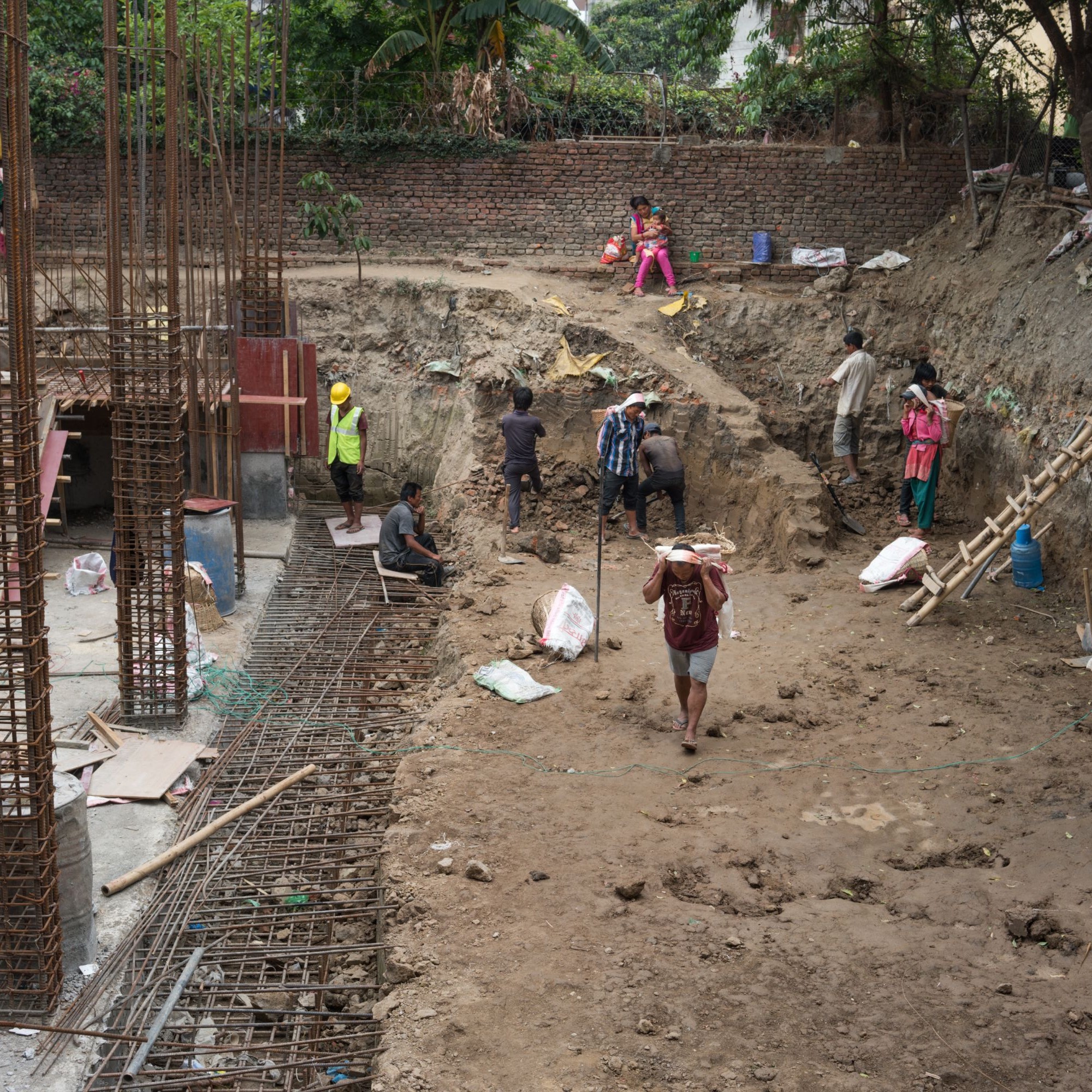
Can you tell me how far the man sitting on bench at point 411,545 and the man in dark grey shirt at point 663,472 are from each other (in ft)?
7.32

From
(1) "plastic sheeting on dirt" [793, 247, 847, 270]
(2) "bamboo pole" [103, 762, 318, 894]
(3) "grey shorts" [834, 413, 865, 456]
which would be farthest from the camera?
(1) "plastic sheeting on dirt" [793, 247, 847, 270]

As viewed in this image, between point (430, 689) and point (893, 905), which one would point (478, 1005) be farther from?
point (430, 689)

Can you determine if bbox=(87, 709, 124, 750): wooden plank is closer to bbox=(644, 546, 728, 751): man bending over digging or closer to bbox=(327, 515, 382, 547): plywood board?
bbox=(644, 546, 728, 751): man bending over digging

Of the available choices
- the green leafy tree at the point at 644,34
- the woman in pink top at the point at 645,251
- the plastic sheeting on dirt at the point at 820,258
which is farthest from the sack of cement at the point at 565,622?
the green leafy tree at the point at 644,34

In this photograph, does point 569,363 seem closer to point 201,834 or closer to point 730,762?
point 730,762

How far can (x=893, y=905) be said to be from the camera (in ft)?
19.8

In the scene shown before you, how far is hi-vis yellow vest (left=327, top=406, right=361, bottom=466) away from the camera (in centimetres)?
1283

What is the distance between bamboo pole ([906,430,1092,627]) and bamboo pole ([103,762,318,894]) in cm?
525

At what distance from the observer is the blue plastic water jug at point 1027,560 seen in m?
10.5

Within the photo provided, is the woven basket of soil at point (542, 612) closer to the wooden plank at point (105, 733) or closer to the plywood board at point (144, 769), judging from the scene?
the plywood board at point (144, 769)

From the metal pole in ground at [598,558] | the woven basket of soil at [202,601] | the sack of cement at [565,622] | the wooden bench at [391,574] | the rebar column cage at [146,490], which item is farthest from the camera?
the wooden bench at [391,574]

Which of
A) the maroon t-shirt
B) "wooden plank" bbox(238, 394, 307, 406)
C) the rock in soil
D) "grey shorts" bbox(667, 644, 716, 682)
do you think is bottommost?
the rock in soil

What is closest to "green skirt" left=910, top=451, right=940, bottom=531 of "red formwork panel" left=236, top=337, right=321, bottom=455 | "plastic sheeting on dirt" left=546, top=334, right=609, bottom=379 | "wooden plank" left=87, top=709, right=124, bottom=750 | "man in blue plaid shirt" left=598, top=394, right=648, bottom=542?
"man in blue plaid shirt" left=598, top=394, right=648, bottom=542

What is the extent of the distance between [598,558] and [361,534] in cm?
499
